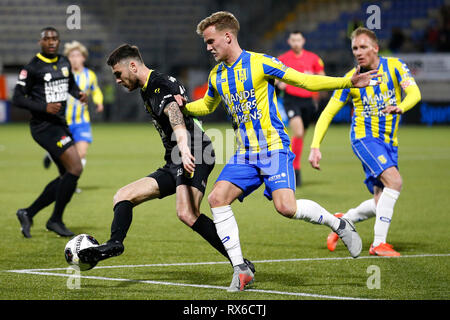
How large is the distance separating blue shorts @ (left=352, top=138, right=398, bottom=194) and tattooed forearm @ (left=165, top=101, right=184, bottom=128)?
230cm

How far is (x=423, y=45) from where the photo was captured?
28703 mm

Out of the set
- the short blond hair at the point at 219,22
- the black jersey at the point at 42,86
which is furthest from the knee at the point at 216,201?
the black jersey at the point at 42,86

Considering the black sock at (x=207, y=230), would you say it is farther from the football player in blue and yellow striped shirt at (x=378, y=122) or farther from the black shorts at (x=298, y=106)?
the black shorts at (x=298, y=106)

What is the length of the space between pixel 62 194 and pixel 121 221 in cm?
262

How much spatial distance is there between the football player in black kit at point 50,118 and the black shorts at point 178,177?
2.47 meters

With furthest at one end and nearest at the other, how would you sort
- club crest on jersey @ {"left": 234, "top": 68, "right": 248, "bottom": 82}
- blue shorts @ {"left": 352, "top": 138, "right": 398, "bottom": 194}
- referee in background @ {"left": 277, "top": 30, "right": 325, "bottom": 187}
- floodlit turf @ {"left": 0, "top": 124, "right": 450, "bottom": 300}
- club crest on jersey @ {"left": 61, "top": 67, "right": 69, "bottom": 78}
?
referee in background @ {"left": 277, "top": 30, "right": 325, "bottom": 187} → club crest on jersey @ {"left": 61, "top": 67, "right": 69, "bottom": 78} → blue shorts @ {"left": 352, "top": 138, "right": 398, "bottom": 194} → club crest on jersey @ {"left": 234, "top": 68, "right": 248, "bottom": 82} → floodlit turf @ {"left": 0, "top": 124, "right": 450, "bottom": 300}

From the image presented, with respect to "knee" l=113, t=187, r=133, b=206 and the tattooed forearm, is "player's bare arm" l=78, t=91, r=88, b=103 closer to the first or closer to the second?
"knee" l=113, t=187, r=133, b=206

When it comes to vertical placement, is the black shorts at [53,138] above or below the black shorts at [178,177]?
above

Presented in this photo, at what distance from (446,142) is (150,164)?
8.98 metres

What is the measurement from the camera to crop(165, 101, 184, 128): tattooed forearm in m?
5.69

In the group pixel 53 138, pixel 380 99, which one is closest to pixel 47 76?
pixel 53 138

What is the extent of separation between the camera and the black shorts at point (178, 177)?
599 cm

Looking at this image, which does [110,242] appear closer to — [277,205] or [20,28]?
[277,205]

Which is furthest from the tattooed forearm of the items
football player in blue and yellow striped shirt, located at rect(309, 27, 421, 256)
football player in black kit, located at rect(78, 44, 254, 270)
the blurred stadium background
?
the blurred stadium background
